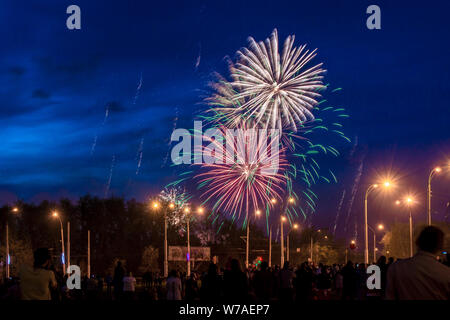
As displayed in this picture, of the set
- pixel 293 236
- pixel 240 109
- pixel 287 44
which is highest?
pixel 287 44

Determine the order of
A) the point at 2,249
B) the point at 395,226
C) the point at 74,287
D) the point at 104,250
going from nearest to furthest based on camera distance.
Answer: the point at 74,287 → the point at 2,249 → the point at 104,250 → the point at 395,226

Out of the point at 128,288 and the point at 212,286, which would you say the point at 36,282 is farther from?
the point at 128,288

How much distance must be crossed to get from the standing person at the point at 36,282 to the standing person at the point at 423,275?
470cm

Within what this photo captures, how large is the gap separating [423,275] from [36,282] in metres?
5.14

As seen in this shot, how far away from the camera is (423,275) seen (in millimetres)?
5484

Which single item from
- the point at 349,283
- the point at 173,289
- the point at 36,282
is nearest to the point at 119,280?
the point at 173,289

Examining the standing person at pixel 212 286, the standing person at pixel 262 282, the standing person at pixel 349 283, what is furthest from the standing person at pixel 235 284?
the standing person at pixel 349 283

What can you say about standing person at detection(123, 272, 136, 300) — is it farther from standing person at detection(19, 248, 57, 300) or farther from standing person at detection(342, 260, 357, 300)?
standing person at detection(19, 248, 57, 300)

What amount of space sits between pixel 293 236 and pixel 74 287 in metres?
143

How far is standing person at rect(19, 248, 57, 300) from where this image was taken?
847cm

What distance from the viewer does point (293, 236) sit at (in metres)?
174

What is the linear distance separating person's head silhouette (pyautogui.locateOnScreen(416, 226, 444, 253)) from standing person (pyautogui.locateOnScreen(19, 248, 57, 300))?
197 inches
